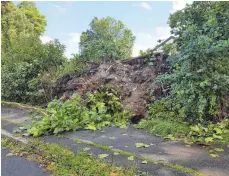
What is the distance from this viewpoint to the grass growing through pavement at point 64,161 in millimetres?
3002

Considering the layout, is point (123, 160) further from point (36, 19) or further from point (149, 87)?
point (36, 19)

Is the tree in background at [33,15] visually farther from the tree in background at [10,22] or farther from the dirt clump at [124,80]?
the dirt clump at [124,80]

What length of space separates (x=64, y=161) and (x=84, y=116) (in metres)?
1.98

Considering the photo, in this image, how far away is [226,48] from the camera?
4477mm

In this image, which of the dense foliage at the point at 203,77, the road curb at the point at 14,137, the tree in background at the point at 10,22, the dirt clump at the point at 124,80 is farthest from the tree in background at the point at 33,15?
the dense foliage at the point at 203,77

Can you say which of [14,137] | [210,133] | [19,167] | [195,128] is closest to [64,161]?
[19,167]

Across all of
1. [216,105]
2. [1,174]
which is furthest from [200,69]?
[1,174]

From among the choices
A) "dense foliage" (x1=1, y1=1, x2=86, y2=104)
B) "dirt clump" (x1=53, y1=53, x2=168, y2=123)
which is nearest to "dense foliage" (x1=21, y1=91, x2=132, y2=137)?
"dirt clump" (x1=53, y1=53, x2=168, y2=123)

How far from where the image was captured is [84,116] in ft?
17.5

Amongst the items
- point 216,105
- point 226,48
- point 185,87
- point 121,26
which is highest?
point 121,26

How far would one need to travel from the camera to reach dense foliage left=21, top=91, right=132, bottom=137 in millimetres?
4922

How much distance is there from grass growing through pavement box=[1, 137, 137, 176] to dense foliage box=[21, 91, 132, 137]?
59 centimetres

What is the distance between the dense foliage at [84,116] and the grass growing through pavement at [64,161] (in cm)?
59

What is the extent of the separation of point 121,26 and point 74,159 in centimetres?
3773
